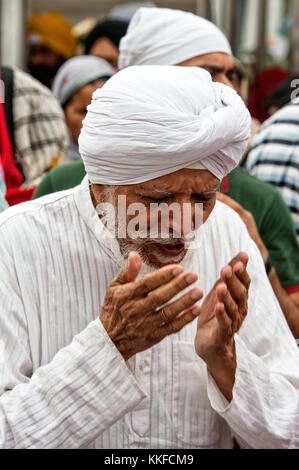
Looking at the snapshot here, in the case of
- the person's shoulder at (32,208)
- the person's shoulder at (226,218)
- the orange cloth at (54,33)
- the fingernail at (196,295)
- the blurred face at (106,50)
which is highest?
the fingernail at (196,295)

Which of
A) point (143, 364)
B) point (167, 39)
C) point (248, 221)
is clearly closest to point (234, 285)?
point (143, 364)

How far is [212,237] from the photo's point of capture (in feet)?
8.41

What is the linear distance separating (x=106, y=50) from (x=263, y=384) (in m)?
4.49

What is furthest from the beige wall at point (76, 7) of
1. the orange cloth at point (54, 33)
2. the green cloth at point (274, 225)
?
the green cloth at point (274, 225)

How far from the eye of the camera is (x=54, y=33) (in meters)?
8.67

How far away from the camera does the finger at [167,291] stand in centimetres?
195

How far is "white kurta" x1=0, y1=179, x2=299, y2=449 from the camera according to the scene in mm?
2092

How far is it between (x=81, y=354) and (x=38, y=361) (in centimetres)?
24

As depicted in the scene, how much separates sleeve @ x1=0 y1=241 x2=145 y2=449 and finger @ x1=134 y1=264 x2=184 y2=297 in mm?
180

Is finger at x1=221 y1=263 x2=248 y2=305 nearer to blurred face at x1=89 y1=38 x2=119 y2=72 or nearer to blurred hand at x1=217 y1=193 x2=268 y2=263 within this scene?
blurred hand at x1=217 y1=193 x2=268 y2=263

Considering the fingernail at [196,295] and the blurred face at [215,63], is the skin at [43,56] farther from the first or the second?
the fingernail at [196,295]

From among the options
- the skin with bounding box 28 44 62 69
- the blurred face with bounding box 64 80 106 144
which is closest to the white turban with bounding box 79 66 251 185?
the blurred face with bounding box 64 80 106 144

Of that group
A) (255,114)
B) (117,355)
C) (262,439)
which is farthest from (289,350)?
(255,114)

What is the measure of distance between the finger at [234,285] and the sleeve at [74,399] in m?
0.34
